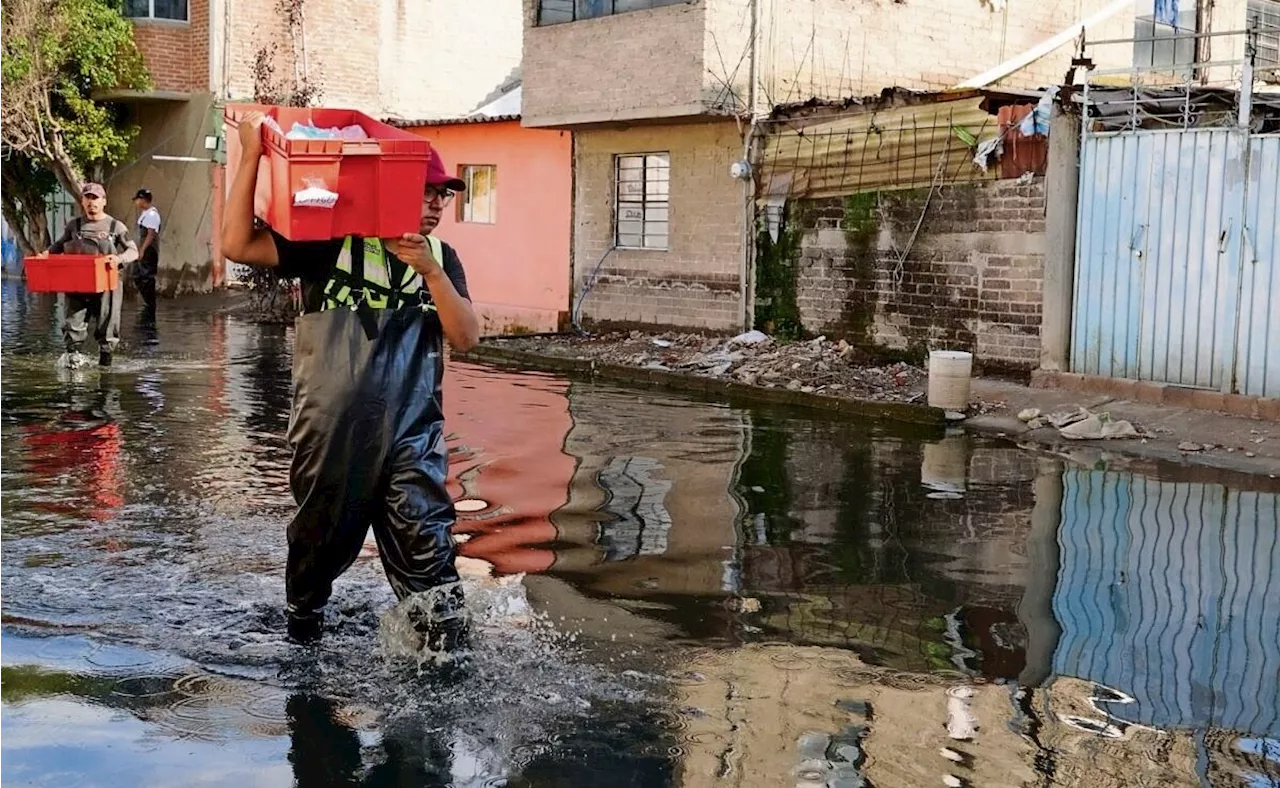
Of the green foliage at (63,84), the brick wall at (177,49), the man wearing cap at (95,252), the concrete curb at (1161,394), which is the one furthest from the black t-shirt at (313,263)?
the brick wall at (177,49)

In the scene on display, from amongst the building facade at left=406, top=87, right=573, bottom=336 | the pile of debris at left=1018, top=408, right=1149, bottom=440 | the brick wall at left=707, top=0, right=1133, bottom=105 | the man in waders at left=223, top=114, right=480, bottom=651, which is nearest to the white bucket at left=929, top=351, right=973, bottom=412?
the pile of debris at left=1018, top=408, right=1149, bottom=440

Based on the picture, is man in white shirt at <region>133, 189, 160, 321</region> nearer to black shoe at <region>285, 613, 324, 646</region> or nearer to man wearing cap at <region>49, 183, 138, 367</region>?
man wearing cap at <region>49, 183, 138, 367</region>

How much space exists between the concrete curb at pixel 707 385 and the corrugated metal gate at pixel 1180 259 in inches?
77.3

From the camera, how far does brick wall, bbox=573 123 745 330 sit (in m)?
17.7

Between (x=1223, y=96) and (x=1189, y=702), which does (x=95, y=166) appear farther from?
(x=1189, y=702)

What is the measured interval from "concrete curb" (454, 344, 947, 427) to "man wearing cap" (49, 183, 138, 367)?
14.4 ft

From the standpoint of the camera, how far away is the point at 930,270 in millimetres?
14961

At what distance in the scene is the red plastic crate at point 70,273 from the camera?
13.4 m

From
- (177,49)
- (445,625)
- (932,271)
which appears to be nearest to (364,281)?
(445,625)

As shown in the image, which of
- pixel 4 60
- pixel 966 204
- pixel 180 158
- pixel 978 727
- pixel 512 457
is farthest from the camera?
pixel 180 158

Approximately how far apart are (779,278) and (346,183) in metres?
12.7

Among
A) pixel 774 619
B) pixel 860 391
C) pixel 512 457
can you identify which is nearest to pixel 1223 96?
pixel 860 391

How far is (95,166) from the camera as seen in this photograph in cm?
2739

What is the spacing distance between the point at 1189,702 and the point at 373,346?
9.50 feet
